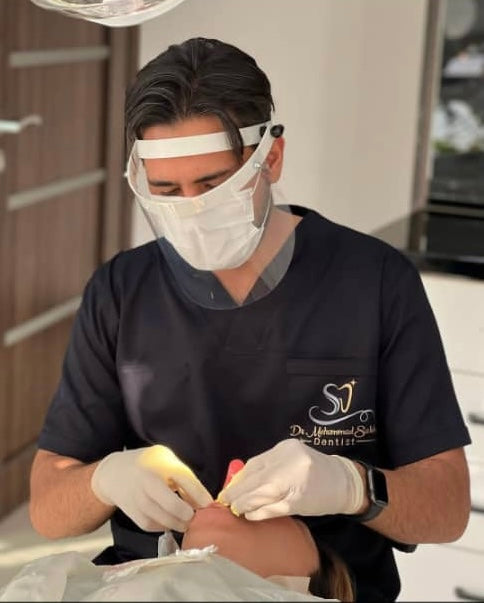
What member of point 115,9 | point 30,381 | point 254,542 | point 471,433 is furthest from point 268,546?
point 30,381

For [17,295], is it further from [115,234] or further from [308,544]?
[308,544]

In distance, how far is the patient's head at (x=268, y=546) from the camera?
136 centimetres

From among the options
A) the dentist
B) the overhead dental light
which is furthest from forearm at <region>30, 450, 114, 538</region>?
the overhead dental light

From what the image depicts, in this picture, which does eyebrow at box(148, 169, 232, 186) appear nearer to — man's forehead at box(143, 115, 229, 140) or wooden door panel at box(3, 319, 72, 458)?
man's forehead at box(143, 115, 229, 140)

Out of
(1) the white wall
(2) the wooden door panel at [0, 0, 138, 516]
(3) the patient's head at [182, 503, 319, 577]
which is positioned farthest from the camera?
(2) the wooden door panel at [0, 0, 138, 516]

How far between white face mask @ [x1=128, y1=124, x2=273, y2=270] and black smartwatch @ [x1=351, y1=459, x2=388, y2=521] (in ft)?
1.04

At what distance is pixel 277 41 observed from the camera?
2.86 meters

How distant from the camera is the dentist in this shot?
4.81ft

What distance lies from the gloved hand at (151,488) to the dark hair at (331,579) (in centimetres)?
15

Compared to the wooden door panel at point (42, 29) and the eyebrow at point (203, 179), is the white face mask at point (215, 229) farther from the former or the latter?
the wooden door panel at point (42, 29)

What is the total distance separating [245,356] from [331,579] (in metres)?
0.31

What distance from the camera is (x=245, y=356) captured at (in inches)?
61.1

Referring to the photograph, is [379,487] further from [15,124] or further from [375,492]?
[15,124]

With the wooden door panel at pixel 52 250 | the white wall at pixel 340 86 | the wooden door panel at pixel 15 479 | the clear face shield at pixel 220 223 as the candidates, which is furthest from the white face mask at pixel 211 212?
the wooden door panel at pixel 15 479
